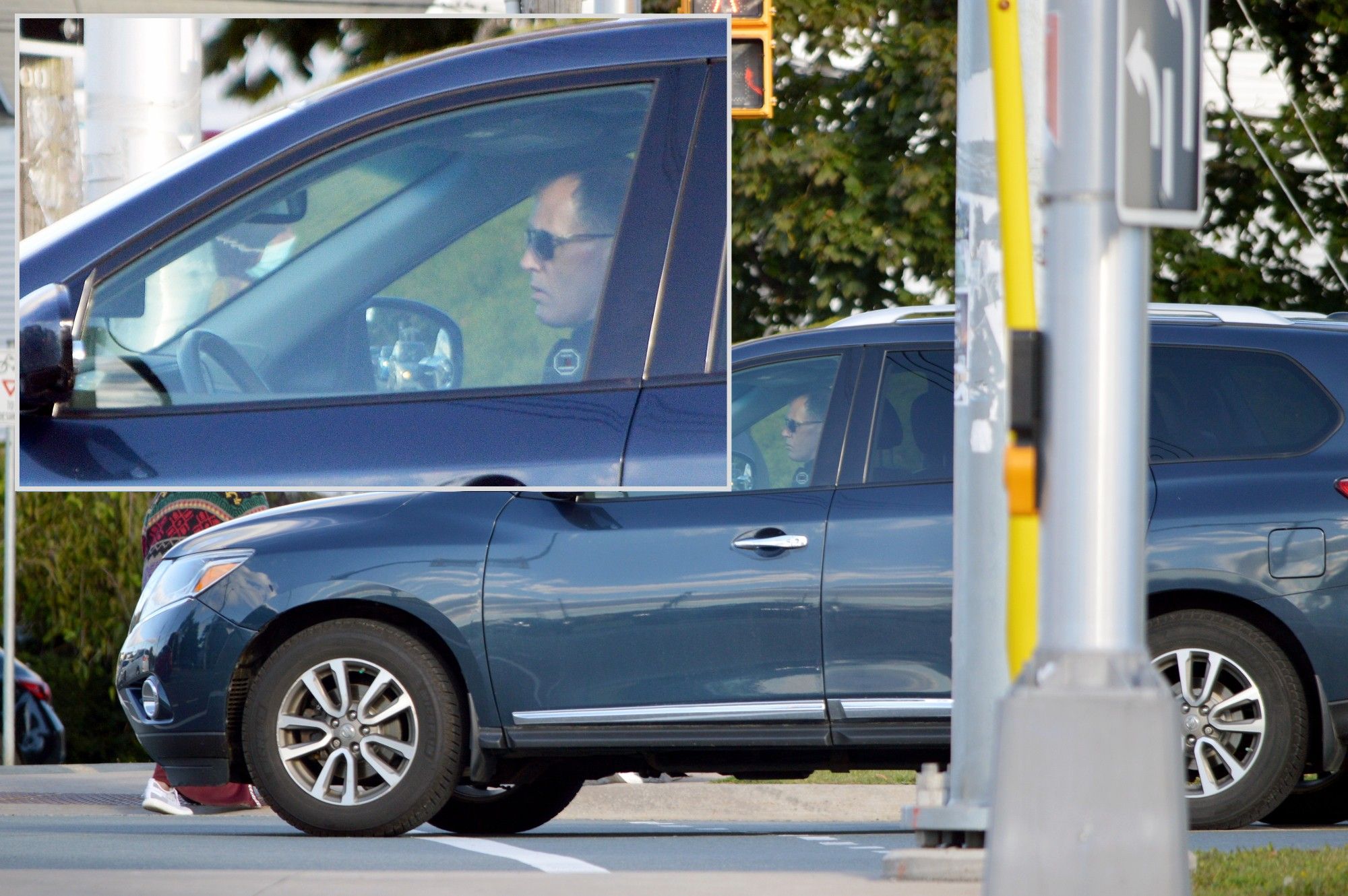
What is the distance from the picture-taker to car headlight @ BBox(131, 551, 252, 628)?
6.98 m

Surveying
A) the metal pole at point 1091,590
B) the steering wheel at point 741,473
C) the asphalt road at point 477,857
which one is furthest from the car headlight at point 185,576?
the metal pole at point 1091,590

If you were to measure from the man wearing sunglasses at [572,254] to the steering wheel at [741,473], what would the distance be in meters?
1.56

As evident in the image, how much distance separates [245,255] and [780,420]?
2.40 metres

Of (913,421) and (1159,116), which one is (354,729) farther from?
(1159,116)

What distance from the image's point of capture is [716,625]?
675 centimetres

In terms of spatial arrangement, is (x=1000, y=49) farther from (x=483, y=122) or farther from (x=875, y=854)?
(x=875, y=854)

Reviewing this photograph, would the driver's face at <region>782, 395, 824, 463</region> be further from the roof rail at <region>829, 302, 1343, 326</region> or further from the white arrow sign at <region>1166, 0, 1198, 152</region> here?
the white arrow sign at <region>1166, 0, 1198, 152</region>

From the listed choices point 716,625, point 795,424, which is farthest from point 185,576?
point 795,424

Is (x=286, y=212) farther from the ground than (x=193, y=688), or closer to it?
farther from the ground

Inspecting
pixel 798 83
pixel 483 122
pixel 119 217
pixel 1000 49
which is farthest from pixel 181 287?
pixel 798 83

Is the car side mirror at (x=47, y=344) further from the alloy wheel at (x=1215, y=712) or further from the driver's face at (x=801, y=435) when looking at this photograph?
the alloy wheel at (x=1215, y=712)

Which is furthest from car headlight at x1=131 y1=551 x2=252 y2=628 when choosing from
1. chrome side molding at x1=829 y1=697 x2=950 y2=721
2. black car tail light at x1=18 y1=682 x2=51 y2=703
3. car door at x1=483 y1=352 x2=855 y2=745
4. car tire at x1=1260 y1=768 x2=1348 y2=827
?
black car tail light at x1=18 y1=682 x2=51 y2=703

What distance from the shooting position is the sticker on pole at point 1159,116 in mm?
3941

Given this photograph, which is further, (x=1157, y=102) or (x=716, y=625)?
(x=716, y=625)
